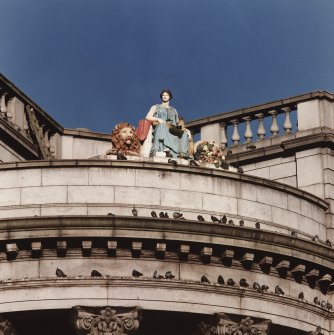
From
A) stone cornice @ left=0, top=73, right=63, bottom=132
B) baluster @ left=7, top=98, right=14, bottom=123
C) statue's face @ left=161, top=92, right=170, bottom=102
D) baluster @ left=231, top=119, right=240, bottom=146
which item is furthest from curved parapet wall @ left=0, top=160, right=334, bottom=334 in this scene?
baluster @ left=7, top=98, right=14, bottom=123

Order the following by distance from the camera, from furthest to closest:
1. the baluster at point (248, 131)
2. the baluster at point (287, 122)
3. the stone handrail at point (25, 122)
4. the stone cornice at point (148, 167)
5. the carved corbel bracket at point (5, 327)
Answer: the baluster at point (248, 131), the baluster at point (287, 122), the stone handrail at point (25, 122), the stone cornice at point (148, 167), the carved corbel bracket at point (5, 327)

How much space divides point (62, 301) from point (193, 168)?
5.88 m

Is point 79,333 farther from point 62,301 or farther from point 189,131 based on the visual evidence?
point 189,131

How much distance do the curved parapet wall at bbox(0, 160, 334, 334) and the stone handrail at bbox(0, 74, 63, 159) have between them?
7316 millimetres

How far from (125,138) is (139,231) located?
5176mm

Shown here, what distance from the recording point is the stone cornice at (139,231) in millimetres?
57281

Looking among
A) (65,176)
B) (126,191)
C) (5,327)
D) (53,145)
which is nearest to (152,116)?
(126,191)

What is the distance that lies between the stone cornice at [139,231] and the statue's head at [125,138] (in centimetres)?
476

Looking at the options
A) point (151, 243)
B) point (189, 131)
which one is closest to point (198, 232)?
point (151, 243)

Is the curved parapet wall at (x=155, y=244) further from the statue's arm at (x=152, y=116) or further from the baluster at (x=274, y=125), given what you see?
the baluster at (x=274, y=125)

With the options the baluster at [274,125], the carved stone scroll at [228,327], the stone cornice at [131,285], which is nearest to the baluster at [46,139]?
the baluster at [274,125]

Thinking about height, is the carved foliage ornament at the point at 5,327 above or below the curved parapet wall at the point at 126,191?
below

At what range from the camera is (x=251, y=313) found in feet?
193

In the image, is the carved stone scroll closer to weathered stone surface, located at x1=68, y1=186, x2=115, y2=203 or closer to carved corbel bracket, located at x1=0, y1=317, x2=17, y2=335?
weathered stone surface, located at x1=68, y1=186, x2=115, y2=203
